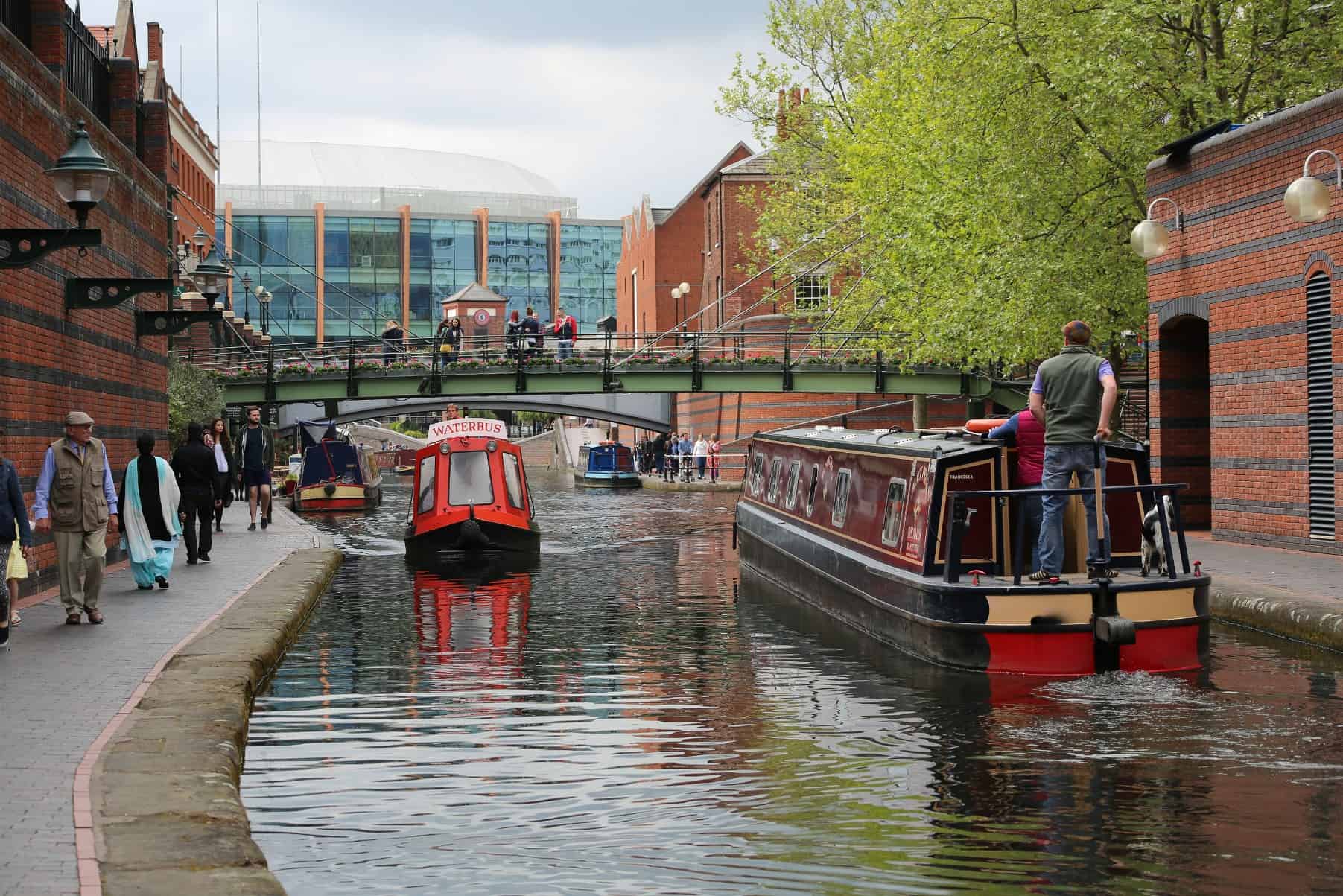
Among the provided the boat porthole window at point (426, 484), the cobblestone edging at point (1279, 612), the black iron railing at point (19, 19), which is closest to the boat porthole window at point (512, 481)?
the boat porthole window at point (426, 484)

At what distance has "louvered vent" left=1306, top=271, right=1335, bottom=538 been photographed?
16.3m

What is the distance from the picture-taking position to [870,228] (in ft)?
98.9

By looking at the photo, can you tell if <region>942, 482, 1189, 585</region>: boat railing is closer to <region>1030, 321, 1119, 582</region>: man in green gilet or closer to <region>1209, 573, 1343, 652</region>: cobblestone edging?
<region>1030, 321, 1119, 582</region>: man in green gilet

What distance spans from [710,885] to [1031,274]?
55.1 ft

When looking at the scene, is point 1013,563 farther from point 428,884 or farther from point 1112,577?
point 428,884

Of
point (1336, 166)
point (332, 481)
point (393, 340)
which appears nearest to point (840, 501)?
point (1336, 166)

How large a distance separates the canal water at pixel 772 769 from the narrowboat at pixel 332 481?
21826mm

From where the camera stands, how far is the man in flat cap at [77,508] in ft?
38.2

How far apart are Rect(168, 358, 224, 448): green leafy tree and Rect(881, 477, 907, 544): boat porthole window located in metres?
15.5

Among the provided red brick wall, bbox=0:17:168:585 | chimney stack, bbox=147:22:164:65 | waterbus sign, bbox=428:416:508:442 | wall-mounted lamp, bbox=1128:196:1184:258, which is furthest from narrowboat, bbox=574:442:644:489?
wall-mounted lamp, bbox=1128:196:1184:258

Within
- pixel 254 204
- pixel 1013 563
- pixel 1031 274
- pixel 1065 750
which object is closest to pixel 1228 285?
pixel 1031 274

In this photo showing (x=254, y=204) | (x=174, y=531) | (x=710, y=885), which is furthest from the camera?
(x=254, y=204)

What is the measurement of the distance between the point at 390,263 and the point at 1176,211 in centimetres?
7207

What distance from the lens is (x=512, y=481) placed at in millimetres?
22203
